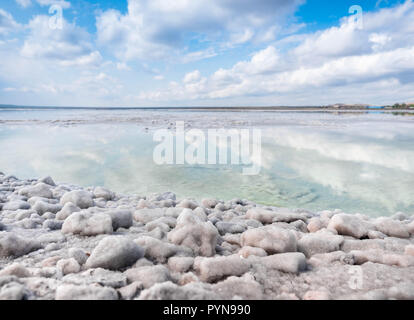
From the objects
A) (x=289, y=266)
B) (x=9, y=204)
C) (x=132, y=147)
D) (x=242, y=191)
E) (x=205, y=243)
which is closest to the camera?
(x=289, y=266)

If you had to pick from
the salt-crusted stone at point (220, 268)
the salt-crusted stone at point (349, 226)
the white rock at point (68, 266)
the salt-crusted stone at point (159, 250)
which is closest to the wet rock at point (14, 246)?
the white rock at point (68, 266)

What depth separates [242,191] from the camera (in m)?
4.27

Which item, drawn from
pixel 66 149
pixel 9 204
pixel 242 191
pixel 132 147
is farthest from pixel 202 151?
pixel 9 204

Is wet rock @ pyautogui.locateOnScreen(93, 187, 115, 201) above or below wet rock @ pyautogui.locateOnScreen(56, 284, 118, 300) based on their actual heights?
below

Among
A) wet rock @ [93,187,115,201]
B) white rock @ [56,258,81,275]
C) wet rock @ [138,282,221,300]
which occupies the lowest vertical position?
wet rock @ [93,187,115,201]

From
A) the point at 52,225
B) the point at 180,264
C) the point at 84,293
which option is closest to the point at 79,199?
the point at 52,225

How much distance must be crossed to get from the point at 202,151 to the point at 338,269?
238 inches

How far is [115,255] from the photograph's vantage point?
1.51 m

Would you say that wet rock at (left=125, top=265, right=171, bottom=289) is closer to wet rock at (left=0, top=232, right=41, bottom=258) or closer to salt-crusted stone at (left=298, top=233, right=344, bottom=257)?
wet rock at (left=0, top=232, right=41, bottom=258)

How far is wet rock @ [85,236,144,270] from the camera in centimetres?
149

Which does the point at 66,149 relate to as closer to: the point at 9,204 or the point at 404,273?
the point at 9,204

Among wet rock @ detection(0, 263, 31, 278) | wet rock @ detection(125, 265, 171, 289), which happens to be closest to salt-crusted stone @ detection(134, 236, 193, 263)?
Answer: wet rock @ detection(125, 265, 171, 289)

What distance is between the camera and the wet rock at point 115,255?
149 centimetres
